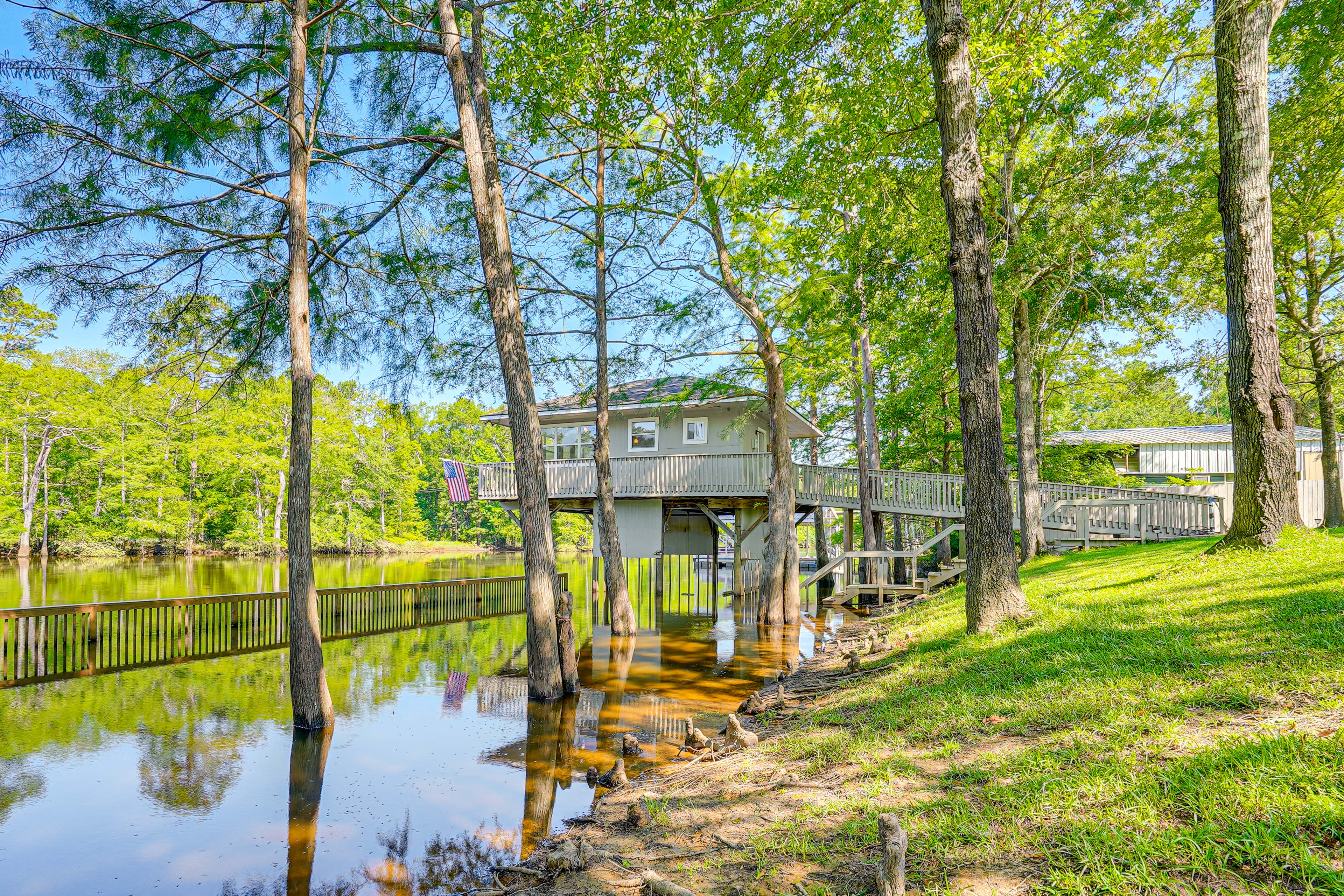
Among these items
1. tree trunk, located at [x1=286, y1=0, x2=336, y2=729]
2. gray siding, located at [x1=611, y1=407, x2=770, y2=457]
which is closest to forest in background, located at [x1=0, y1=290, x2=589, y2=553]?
gray siding, located at [x1=611, y1=407, x2=770, y2=457]

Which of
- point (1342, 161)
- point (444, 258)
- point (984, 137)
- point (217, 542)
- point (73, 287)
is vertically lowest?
point (217, 542)

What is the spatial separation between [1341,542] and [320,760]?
11523 millimetres

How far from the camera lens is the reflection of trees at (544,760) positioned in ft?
18.5

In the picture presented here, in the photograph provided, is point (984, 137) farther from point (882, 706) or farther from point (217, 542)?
point (217, 542)

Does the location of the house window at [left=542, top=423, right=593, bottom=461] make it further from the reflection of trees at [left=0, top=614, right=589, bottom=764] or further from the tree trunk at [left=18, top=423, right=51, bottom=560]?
the tree trunk at [left=18, top=423, right=51, bottom=560]

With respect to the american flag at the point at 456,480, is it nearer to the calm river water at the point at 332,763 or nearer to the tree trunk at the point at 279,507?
the calm river water at the point at 332,763

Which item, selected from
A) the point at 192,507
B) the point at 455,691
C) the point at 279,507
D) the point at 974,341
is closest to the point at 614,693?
the point at 455,691

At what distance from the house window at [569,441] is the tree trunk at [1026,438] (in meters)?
13.5

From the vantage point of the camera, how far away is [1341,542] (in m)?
7.48

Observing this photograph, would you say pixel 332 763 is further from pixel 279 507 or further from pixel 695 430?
pixel 279 507

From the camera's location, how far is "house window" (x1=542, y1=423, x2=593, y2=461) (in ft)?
77.8

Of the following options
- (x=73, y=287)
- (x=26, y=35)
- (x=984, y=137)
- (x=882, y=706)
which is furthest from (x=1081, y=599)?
(x=26, y=35)

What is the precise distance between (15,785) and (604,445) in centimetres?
1093

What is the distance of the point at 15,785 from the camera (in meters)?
6.48
